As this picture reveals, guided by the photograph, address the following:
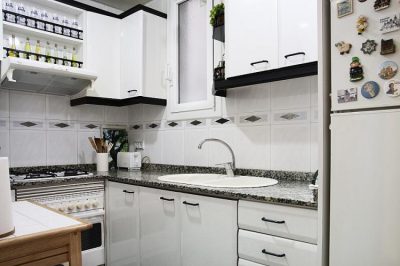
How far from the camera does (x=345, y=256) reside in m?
1.15

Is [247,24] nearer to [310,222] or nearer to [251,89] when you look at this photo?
[251,89]

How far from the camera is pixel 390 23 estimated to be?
1035 mm

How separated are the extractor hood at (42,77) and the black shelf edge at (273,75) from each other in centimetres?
115

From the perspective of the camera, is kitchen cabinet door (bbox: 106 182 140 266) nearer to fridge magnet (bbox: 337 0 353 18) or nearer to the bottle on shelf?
the bottle on shelf

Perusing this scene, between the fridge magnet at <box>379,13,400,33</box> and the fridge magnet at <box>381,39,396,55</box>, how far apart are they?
0.13ft

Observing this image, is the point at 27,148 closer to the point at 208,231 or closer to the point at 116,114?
the point at 116,114

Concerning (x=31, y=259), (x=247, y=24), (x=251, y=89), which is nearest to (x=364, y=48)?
(x=247, y=24)

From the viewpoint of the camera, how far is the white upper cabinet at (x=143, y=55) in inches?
104

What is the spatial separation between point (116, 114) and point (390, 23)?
2.62 m

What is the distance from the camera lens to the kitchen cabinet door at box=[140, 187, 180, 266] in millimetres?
1855

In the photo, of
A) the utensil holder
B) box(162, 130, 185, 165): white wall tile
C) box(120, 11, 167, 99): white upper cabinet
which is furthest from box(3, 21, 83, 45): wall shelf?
box(162, 130, 185, 165): white wall tile

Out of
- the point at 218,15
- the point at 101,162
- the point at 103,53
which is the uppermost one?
the point at 218,15

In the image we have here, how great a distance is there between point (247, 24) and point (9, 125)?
2051 mm

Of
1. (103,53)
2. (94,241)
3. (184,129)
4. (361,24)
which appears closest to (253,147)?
(184,129)
